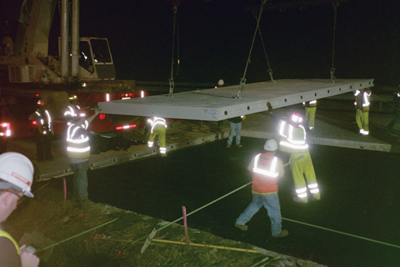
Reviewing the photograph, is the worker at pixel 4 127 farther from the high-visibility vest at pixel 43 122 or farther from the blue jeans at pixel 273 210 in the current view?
the blue jeans at pixel 273 210

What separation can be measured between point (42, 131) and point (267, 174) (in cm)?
617

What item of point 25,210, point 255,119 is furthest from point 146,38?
point 25,210

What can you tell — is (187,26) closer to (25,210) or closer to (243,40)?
(243,40)

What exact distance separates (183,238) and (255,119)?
12276 mm

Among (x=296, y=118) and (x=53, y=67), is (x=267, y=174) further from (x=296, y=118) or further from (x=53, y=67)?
(x=53, y=67)

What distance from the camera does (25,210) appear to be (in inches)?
243

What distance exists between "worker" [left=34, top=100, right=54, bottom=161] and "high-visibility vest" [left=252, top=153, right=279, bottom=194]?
5937 mm

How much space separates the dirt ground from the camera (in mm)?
4602

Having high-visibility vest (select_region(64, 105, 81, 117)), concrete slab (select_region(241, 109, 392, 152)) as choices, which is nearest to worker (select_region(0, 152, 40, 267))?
high-visibility vest (select_region(64, 105, 81, 117))

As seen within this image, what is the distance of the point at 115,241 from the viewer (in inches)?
202

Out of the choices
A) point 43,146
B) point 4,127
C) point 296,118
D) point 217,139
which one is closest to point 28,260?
point 296,118

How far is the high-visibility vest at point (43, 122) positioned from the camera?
28.5ft

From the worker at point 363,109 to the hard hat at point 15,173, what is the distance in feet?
39.5

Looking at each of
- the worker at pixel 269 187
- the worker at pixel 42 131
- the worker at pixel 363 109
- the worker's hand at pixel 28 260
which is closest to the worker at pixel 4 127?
the worker at pixel 42 131
